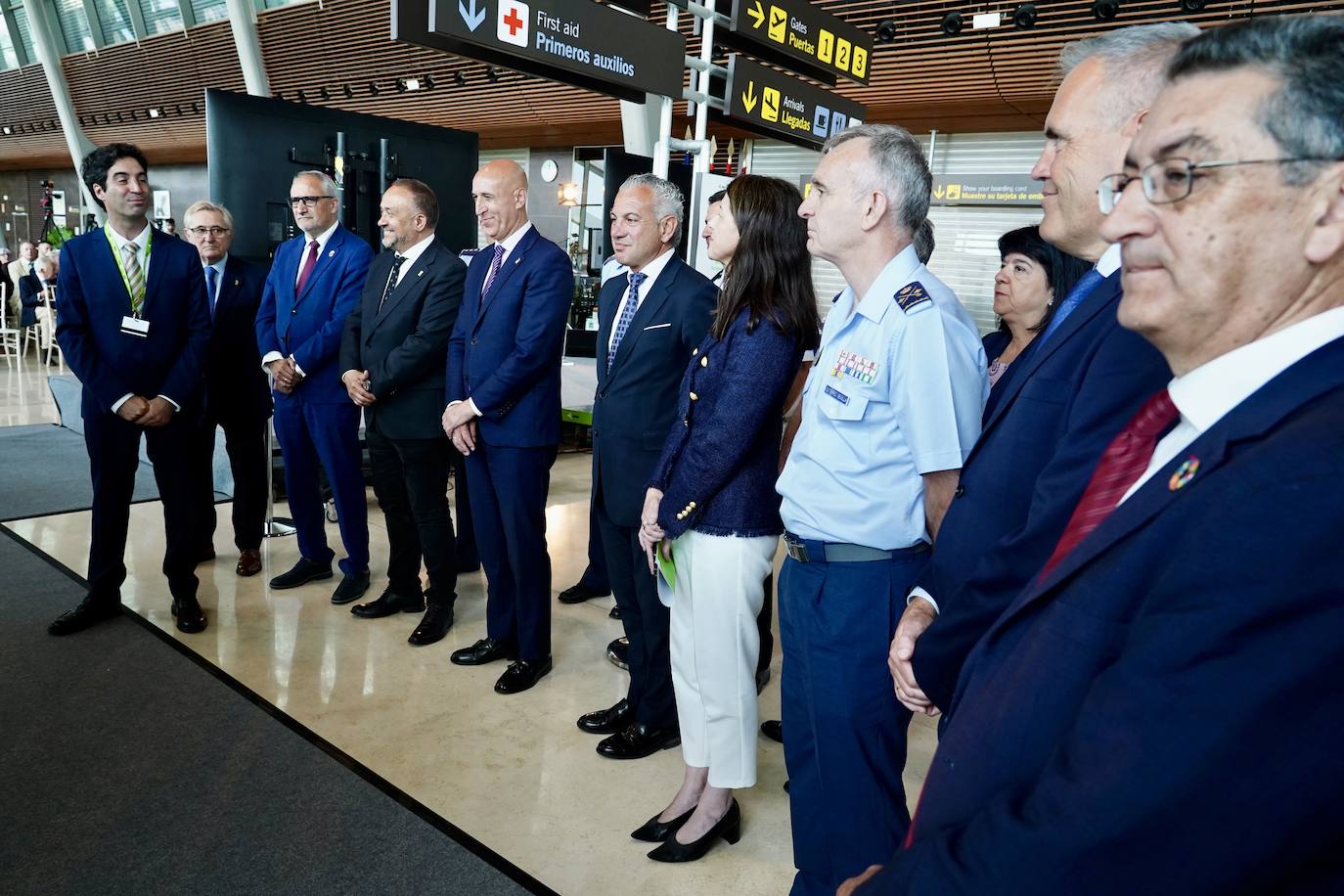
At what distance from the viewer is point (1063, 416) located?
3.88 ft

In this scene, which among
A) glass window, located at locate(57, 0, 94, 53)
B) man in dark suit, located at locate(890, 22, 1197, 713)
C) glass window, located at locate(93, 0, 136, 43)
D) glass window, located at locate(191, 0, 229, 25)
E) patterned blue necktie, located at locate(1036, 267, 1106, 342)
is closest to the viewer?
man in dark suit, located at locate(890, 22, 1197, 713)

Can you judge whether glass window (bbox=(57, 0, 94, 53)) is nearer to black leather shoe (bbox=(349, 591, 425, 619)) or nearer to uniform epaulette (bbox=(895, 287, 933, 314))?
black leather shoe (bbox=(349, 591, 425, 619))

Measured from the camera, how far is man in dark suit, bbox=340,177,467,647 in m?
3.54

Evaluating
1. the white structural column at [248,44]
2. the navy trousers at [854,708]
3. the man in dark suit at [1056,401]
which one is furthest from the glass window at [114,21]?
the man in dark suit at [1056,401]

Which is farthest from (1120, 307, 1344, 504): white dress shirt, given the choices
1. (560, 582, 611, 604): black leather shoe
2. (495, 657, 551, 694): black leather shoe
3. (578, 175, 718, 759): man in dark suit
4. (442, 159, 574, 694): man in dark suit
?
(560, 582, 611, 604): black leather shoe

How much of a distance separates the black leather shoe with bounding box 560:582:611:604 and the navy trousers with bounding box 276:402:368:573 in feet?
3.08

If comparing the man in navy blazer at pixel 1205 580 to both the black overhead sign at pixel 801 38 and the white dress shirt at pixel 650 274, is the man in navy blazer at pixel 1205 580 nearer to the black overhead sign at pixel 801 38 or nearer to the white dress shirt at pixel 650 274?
the white dress shirt at pixel 650 274

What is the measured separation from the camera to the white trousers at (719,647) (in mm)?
2141

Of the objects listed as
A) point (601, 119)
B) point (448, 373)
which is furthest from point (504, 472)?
point (601, 119)

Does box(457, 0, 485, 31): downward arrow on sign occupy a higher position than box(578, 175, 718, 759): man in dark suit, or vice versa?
box(457, 0, 485, 31): downward arrow on sign

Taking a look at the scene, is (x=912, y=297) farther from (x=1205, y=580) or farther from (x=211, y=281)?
(x=211, y=281)

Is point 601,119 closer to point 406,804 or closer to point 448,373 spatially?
point 448,373

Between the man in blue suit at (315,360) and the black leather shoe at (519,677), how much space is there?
116cm

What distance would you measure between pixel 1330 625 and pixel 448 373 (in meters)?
3.09
